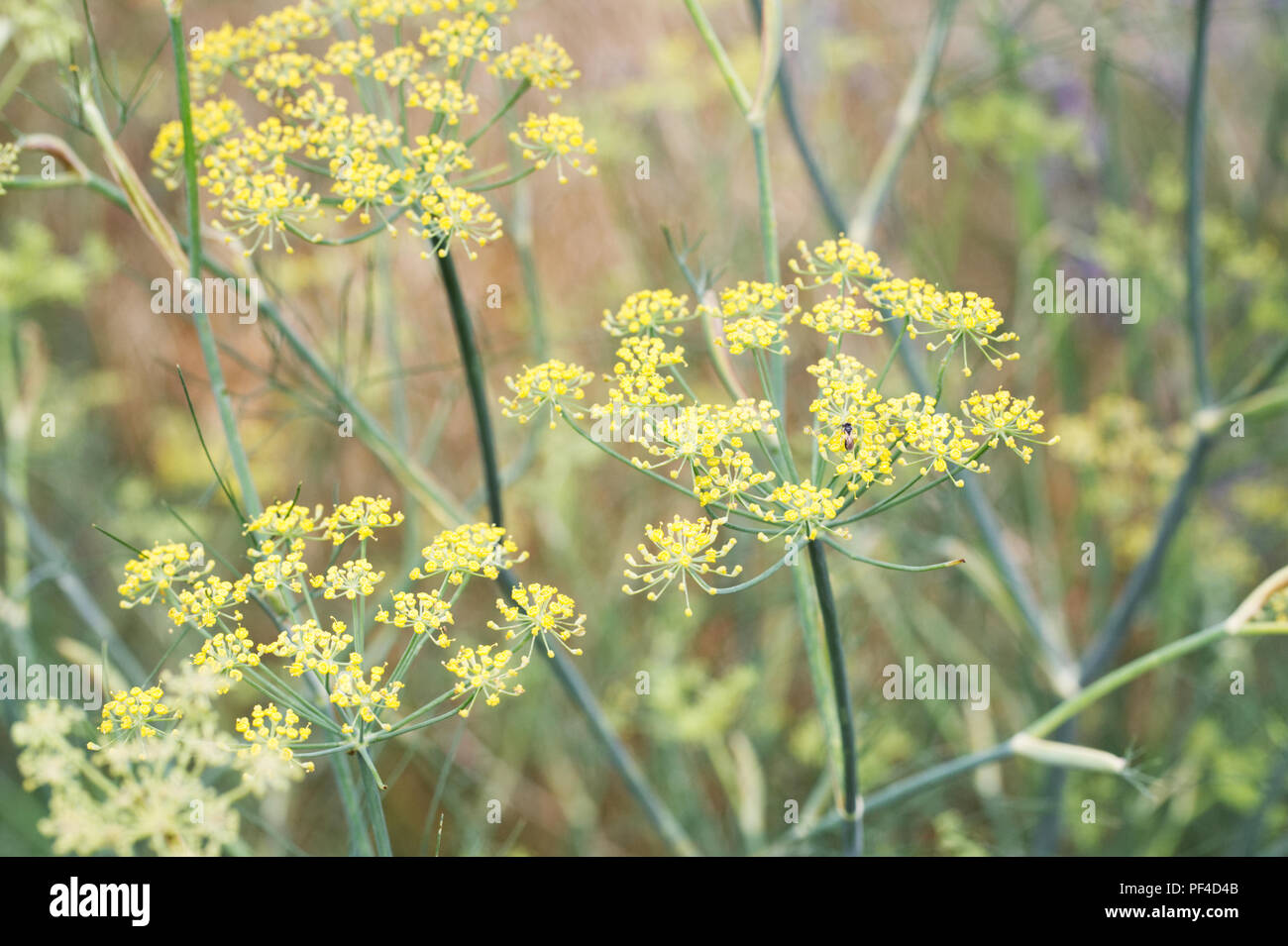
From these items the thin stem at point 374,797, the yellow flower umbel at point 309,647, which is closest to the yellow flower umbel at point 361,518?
the yellow flower umbel at point 309,647

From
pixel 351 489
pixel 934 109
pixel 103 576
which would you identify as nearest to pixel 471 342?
pixel 934 109

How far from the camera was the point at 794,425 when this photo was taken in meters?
3.97

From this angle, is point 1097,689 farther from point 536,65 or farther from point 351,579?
point 536,65

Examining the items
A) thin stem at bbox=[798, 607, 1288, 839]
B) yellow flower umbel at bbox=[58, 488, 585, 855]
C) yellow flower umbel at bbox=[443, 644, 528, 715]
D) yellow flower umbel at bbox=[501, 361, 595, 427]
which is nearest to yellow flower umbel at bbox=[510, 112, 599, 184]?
yellow flower umbel at bbox=[501, 361, 595, 427]

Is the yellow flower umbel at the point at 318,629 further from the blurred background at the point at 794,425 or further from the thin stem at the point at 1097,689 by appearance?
the thin stem at the point at 1097,689

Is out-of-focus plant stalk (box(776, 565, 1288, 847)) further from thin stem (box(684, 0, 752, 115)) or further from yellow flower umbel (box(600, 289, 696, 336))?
thin stem (box(684, 0, 752, 115))

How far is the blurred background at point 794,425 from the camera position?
275 cm

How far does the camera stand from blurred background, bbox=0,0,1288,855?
2.75 m

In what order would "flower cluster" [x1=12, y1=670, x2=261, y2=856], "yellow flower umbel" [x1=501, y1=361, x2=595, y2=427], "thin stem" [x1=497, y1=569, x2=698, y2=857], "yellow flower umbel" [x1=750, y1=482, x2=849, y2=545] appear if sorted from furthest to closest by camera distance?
"thin stem" [x1=497, y1=569, x2=698, y2=857]
"flower cluster" [x1=12, y1=670, x2=261, y2=856]
"yellow flower umbel" [x1=501, y1=361, x2=595, y2=427]
"yellow flower umbel" [x1=750, y1=482, x2=849, y2=545]

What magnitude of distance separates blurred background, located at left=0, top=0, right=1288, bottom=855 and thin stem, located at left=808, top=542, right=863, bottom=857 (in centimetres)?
47

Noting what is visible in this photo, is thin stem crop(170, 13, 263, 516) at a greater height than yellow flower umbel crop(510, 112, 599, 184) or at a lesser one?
lesser
